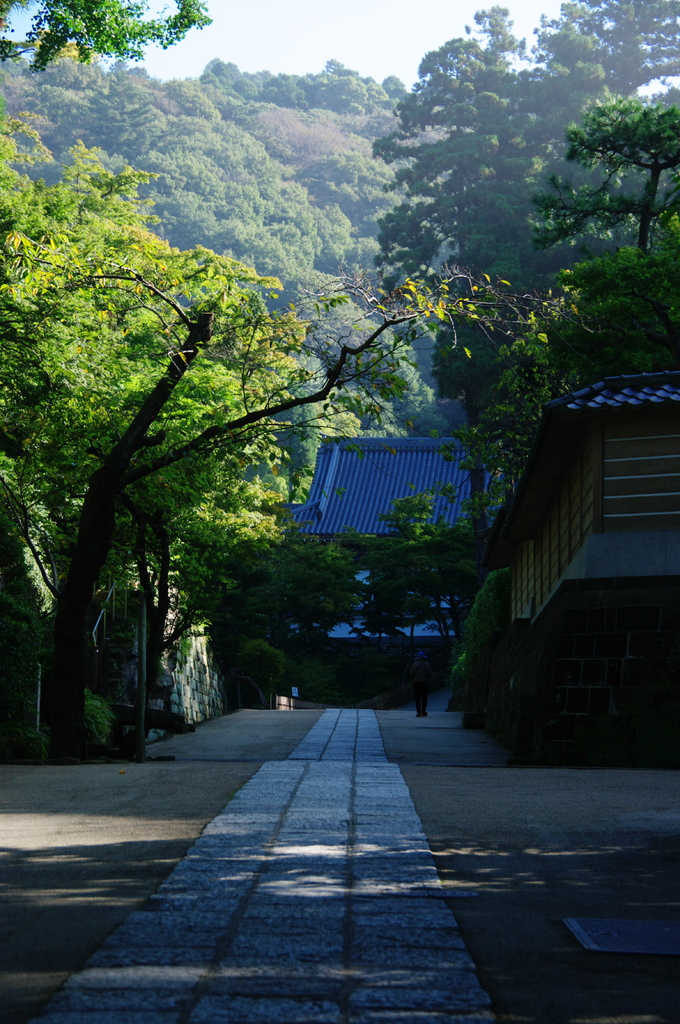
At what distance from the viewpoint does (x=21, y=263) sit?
9.98 meters

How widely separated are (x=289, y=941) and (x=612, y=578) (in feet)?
26.3

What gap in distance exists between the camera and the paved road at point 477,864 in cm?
312

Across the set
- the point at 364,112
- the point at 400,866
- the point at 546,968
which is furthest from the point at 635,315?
the point at 364,112

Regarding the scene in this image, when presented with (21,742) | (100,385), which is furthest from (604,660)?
(100,385)

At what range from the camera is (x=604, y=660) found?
10.4 meters

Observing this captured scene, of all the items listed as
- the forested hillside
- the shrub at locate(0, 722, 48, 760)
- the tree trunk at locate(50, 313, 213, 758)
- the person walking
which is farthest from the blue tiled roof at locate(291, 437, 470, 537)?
the tree trunk at locate(50, 313, 213, 758)

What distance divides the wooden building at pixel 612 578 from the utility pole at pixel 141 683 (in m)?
4.51

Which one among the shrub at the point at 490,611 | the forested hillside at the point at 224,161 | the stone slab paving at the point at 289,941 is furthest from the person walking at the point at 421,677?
the forested hillside at the point at 224,161

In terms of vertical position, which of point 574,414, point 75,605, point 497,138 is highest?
point 497,138

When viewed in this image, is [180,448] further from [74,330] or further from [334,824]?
[334,824]

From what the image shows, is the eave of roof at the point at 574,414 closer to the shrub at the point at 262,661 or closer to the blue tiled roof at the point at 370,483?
the shrub at the point at 262,661

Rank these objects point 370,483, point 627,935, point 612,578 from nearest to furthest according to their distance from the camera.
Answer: point 627,935, point 612,578, point 370,483

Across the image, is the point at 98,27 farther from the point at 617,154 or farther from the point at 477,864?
the point at 477,864

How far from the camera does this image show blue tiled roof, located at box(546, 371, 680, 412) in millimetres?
10453
